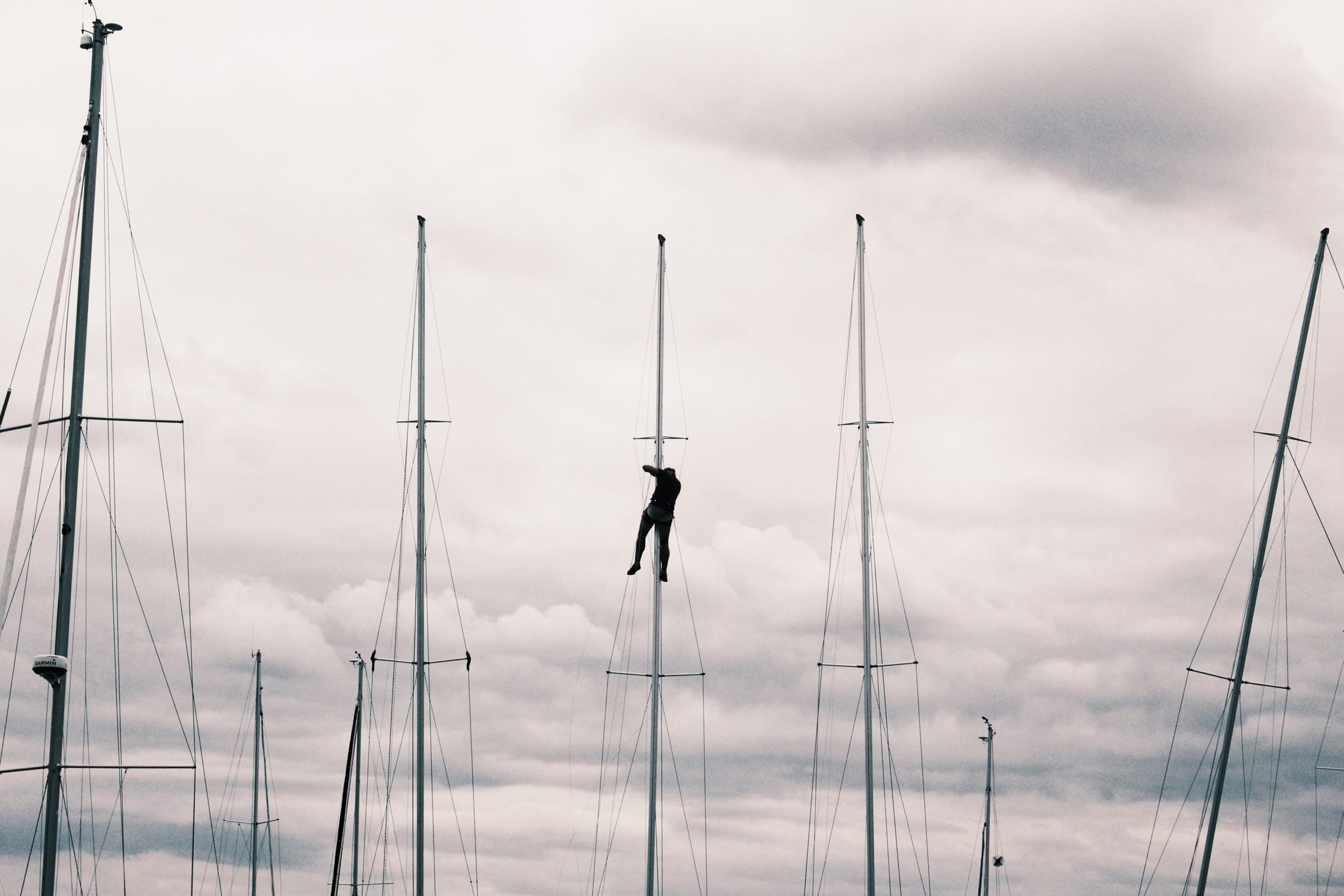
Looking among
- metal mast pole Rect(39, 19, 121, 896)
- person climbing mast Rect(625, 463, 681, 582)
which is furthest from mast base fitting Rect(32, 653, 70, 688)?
person climbing mast Rect(625, 463, 681, 582)

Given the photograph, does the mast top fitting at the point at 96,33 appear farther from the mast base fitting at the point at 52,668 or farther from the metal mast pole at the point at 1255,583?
the metal mast pole at the point at 1255,583

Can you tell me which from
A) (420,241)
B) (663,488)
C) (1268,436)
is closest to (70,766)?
(663,488)

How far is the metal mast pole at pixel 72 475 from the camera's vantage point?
2489 cm

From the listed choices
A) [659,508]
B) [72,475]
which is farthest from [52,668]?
[659,508]

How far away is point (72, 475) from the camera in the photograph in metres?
26.5

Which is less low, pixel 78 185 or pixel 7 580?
pixel 78 185

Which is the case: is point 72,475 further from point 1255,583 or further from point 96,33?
point 1255,583

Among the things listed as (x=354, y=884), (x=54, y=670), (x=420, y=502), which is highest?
(x=420, y=502)

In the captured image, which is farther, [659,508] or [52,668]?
[659,508]

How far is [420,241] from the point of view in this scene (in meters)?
43.5

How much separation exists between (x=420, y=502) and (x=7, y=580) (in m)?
17.5

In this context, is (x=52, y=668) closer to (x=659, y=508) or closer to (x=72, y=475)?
(x=72, y=475)

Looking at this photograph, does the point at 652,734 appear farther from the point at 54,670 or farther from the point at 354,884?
the point at 54,670

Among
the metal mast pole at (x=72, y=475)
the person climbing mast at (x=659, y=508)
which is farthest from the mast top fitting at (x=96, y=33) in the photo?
the person climbing mast at (x=659, y=508)
